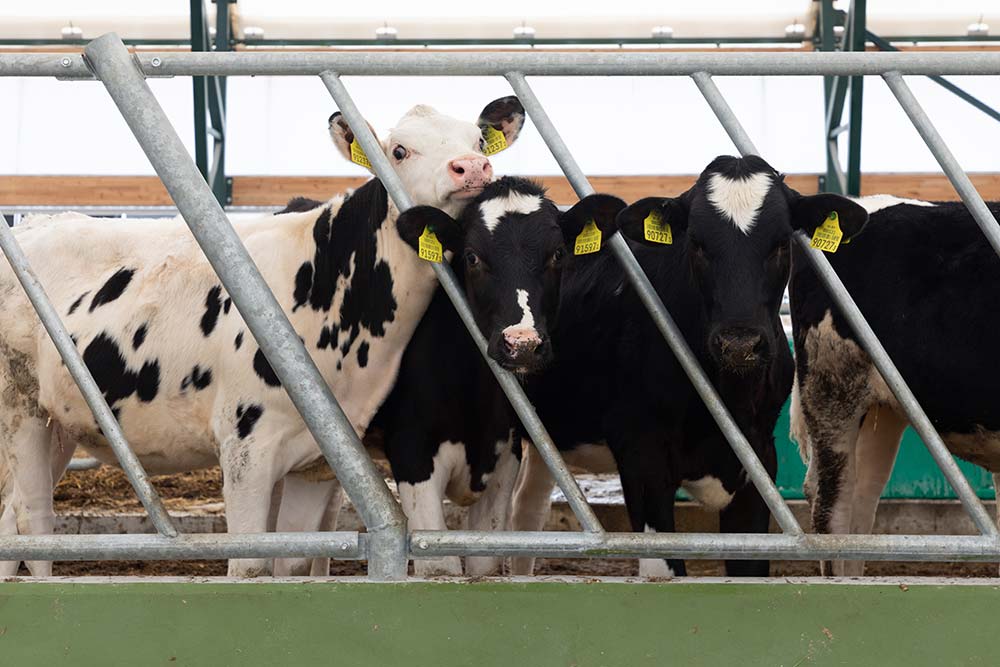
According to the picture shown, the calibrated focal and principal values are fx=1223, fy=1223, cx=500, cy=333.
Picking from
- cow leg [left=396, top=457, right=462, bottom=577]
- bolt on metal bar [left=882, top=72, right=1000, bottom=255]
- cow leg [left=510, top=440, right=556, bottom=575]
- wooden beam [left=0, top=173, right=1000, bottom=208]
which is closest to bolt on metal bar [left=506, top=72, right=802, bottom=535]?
bolt on metal bar [left=882, top=72, right=1000, bottom=255]

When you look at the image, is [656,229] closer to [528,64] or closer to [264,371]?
[528,64]

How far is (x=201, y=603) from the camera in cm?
256

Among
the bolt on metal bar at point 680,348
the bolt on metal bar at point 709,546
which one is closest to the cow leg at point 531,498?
the bolt on metal bar at point 680,348

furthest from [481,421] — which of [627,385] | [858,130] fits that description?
[858,130]

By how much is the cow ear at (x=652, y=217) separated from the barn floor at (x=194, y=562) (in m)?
2.23

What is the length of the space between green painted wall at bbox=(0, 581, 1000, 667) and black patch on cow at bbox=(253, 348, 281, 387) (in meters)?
1.35

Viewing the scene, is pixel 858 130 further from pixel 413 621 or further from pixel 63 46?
pixel 413 621

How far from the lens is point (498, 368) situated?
286 cm

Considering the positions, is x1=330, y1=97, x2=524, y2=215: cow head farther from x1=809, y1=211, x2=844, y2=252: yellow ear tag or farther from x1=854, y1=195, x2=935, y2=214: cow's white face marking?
x1=854, y1=195, x2=935, y2=214: cow's white face marking

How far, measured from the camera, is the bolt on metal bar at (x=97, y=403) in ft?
8.46

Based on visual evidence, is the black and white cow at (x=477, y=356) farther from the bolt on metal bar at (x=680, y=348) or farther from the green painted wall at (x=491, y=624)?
the green painted wall at (x=491, y=624)

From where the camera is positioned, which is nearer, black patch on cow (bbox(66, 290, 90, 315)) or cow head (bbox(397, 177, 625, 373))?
cow head (bbox(397, 177, 625, 373))

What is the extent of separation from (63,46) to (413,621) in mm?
9977

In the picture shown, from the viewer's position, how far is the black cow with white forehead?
338cm
